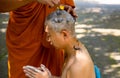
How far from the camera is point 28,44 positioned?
10.7 ft

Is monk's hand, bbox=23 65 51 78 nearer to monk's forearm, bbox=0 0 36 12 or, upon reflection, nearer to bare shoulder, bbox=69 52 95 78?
bare shoulder, bbox=69 52 95 78

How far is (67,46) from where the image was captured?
2.86m

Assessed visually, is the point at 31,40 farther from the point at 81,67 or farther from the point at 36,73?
the point at 81,67

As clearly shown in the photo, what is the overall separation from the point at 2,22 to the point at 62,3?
19.5 feet

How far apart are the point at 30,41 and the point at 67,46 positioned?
528mm

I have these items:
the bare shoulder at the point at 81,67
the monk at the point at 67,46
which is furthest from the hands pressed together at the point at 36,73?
the bare shoulder at the point at 81,67

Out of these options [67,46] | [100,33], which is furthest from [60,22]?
[100,33]

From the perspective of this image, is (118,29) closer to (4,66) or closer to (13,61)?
(4,66)

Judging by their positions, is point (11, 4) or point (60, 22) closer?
point (60, 22)

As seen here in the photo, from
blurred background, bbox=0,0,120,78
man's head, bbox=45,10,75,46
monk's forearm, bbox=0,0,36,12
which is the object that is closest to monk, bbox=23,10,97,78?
man's head, bbox=45,10,75,46

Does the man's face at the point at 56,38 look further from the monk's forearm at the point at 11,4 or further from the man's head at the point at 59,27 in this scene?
the monk's forearm at the point at 11,4

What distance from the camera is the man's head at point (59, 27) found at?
2789 millimetres

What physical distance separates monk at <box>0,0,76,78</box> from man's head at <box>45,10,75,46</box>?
29 cm

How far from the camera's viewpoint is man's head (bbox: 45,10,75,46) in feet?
9.15
